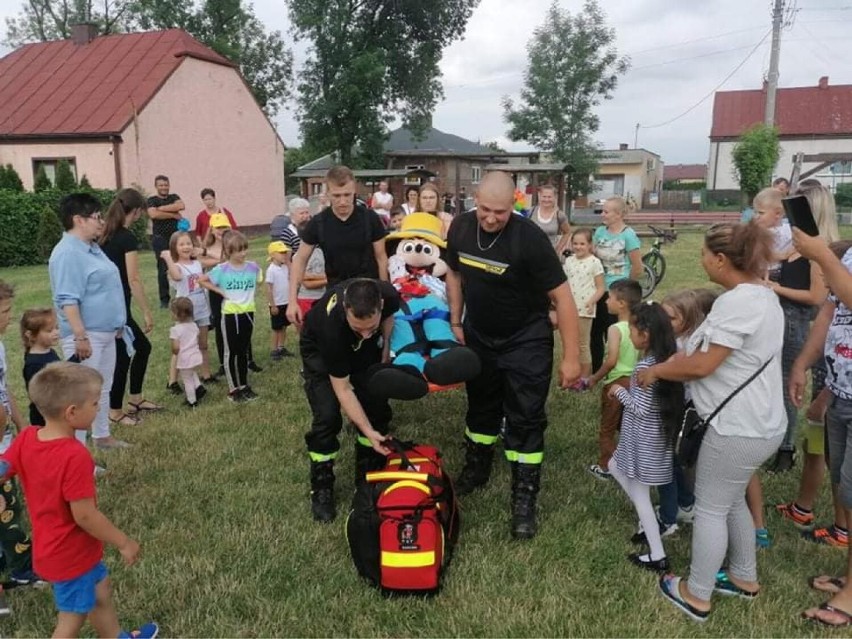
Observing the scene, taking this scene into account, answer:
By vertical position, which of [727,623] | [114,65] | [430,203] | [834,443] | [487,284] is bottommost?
[727,623]

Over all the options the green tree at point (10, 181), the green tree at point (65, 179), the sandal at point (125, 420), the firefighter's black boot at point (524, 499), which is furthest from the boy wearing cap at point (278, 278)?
the green tree at point (10, 181)

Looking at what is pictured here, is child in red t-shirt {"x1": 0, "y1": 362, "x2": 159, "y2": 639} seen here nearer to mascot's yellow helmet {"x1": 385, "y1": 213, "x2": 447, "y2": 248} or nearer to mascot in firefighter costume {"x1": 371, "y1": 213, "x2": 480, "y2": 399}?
mascot in firefighter costume {"x1": 371, "y1": 213, "x2": 480, "y2": 399}

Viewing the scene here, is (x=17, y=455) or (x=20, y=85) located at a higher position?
(x=20, y=85)

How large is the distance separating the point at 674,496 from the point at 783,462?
5.21 ft

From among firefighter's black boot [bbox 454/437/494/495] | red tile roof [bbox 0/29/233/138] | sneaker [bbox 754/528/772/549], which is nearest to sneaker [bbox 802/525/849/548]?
sneaker [bbox 754/528/772/549]

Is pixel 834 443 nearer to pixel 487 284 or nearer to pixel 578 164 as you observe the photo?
pixel 487 284

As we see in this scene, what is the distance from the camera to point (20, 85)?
26109mm

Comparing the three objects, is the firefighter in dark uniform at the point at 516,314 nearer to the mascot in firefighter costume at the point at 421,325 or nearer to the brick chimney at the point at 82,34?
the mascot in firefighter costume at the point at 421,325

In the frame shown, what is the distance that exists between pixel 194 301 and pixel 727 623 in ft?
19.7

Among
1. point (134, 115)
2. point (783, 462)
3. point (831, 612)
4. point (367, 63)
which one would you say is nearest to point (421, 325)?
point (831, 612)

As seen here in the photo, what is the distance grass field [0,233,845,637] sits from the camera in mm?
3150

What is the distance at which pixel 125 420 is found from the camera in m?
6.00

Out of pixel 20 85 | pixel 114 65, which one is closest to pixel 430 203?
pixel 114 65

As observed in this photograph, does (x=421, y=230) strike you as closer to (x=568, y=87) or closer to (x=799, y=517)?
(x=799, y=517)
